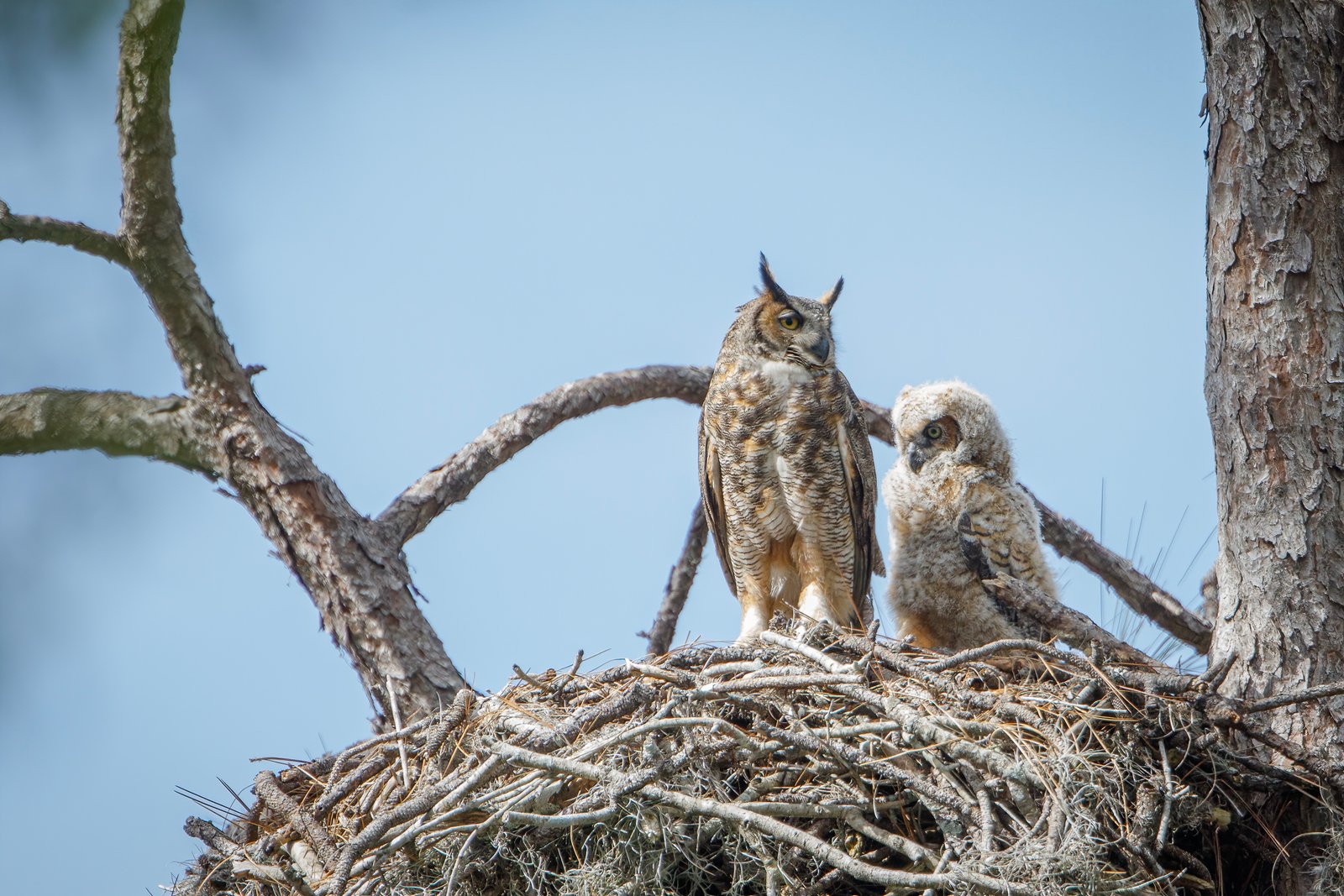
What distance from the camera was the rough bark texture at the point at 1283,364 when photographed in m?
2.80

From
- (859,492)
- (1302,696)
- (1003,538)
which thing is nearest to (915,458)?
(859,492)

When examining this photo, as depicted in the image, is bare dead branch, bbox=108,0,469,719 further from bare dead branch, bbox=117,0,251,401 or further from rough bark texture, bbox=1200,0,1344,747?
rough bark texture, bbox=1200,0,1344,747

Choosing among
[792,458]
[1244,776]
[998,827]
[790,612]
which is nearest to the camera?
[998,827]

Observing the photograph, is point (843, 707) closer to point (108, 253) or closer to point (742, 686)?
point (742, 686)

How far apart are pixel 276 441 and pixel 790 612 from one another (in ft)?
6.04

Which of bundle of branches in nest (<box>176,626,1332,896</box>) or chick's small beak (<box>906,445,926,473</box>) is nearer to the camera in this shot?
bundle of branches in nest (<box>176,626,1332,896</box>)

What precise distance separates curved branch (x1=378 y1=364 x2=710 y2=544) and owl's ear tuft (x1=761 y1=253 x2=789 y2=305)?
1.56 ft

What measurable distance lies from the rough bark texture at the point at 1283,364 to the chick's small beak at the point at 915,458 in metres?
1.33

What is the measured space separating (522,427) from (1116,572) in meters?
2.22

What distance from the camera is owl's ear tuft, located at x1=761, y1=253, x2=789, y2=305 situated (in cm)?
438

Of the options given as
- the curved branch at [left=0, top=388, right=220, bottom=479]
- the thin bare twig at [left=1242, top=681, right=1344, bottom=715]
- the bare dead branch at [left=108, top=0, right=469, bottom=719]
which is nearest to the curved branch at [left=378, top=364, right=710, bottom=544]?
the bare dead branch at [left=108, top=0, right=469, bottom=719]

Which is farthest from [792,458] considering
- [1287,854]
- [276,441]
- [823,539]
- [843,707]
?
[1287,854]

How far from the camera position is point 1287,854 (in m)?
2.72

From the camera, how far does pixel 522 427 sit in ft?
13.7
